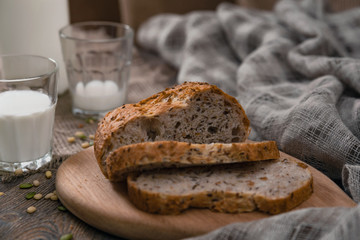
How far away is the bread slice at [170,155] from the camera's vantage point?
2.00 meters

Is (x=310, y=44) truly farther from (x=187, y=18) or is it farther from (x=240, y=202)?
(x=240, y=202)

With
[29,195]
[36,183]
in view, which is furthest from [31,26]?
[29,195]

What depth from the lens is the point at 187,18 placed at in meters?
4.31

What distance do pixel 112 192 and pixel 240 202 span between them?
571mm

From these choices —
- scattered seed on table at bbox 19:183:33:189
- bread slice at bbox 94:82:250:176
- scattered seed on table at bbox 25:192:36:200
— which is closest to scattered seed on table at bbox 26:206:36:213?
scattered seed on table at bbox 25:192:36:200

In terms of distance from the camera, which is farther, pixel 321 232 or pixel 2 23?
pixel 2 23

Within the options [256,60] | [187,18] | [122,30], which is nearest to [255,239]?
[256,60]

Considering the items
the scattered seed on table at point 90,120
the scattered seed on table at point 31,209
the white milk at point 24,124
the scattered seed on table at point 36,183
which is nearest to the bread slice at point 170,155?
the scattered seed on table at point 31,209

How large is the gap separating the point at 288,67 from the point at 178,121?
157 cm

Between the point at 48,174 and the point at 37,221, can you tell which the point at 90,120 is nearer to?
the point at 48,174

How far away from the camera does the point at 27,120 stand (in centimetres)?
248

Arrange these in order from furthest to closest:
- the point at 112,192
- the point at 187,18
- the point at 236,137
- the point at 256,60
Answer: the point at 187,18 → the point at 256,60 → the point at 236,137 → the point at 112,192

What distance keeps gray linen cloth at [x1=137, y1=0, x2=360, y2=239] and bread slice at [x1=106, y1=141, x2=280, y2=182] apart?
0.36 m

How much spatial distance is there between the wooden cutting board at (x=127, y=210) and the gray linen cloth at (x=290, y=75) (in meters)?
0.13
